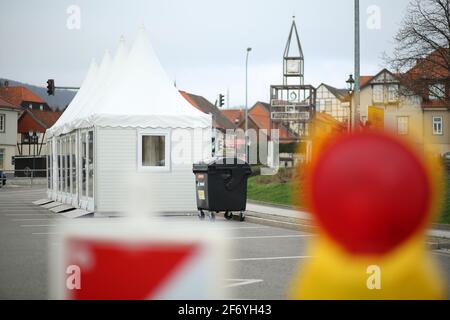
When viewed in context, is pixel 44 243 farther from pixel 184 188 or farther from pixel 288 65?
pixel 288 65

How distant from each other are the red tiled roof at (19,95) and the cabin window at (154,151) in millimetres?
83918

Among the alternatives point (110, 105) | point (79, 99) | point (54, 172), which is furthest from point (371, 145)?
point (54, 172)

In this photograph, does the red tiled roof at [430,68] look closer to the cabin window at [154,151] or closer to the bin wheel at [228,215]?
the cabin window at [154,151]

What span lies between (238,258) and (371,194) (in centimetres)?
937

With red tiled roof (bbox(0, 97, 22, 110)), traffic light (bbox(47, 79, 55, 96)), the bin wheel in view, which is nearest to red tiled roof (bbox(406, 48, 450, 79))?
traffic light (bbox(47, 79, 55, 96))

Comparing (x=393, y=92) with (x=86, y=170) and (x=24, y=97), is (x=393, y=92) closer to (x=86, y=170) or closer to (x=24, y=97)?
(x=86, y=170)

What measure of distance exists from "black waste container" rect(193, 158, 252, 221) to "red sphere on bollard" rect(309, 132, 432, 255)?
56.9ft

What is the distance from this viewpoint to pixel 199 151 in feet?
67.3

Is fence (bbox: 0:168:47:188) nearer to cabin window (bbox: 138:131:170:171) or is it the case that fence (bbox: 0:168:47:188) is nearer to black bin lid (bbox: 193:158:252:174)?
cabin window (bbox: 138:131:170:171)

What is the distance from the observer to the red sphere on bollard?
111 centimetres

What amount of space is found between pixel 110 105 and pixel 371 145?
62.8 ft

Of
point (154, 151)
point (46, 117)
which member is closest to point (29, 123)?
point (46, 117)

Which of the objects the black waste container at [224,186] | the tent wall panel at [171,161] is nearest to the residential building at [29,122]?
the tent wall panel at [171,161]

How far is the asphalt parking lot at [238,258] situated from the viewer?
6.93m
